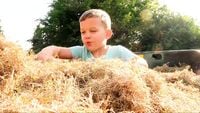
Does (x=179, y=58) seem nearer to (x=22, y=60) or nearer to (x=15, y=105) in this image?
(x=22, y=60)

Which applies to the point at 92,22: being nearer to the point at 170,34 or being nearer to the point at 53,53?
the point at 53,53

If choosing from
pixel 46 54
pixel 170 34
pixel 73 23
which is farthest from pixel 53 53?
pixel 170 34

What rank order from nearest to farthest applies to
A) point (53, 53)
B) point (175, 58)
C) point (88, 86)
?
point (88, 86)
point (53, 53)
point (175, 58)

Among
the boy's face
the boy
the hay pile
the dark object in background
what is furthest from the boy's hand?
the dark object in background

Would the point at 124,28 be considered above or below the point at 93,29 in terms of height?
above

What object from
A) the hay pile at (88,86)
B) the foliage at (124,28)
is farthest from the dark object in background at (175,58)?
the foliage at (124,28)

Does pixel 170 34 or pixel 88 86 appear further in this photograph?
pixel 170 34

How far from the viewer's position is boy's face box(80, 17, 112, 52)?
4018 mm

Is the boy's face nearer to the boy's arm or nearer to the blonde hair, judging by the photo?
the blonde hair

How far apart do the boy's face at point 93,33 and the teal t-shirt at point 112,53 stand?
0.10 meters

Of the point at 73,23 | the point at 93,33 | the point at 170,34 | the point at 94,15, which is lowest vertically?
the point at 93,33

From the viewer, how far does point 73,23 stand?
2186 cm

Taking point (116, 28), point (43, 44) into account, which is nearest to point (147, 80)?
point (43, 44)

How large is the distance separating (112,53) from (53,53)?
0.52 m
